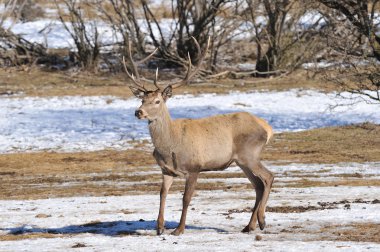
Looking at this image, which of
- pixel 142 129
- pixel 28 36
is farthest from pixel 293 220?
pixel 28 36

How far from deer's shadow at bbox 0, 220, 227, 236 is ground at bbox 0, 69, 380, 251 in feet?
0.04

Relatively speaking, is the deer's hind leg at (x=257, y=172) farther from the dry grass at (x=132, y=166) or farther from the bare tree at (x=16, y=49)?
the bare tree at (x=16, y=49)

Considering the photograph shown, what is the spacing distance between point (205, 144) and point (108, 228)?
1.72 metres

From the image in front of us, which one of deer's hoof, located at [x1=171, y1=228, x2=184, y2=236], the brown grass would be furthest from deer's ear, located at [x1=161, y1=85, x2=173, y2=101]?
the brown grass

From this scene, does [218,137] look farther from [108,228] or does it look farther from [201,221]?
[108,228]

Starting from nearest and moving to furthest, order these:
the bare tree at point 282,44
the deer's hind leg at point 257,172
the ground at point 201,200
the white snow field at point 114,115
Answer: the ground at point 201,200 → the deer's hind leg at point 257,172 → the white snow field at point 114,115 → the bare tree at point 282,44

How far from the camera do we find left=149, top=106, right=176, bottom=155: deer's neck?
1217cm

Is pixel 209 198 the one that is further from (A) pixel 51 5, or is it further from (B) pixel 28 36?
(A) pixel 51 5

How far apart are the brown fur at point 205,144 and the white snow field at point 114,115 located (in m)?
12.6

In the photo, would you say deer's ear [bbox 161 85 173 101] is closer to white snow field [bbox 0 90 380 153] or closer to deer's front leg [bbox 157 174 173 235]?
deer's front leg [bbox 157 174 173 235]

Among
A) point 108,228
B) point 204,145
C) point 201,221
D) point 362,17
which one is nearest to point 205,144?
point 204,145

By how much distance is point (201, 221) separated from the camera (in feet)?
42.0

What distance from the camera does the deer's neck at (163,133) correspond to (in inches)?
479

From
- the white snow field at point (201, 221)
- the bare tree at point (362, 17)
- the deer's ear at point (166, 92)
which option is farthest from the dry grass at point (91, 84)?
the deer's ear at point (166, 92)
